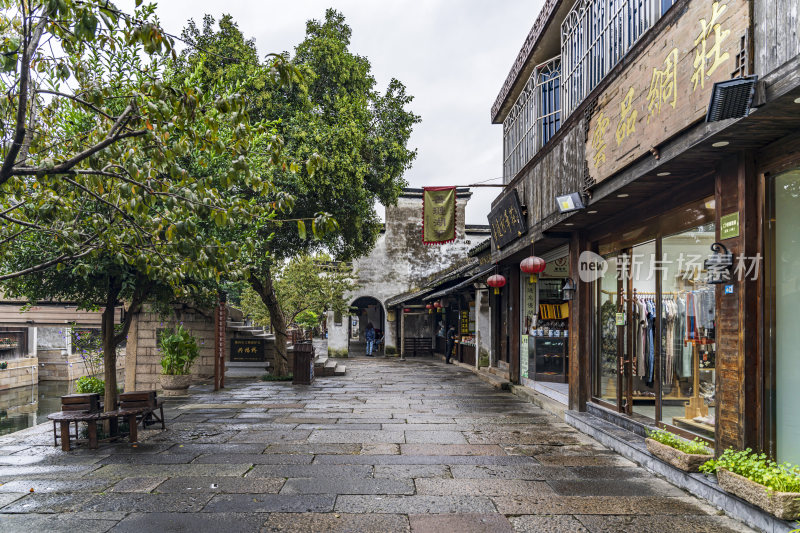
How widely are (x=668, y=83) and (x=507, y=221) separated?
23.1 ft

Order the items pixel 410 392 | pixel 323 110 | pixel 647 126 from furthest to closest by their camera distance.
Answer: pixel 323 110, pixel 410 392, pixel 647 126

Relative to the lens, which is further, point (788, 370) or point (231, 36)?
point (231, 36)

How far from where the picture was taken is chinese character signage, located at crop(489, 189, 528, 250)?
37.8 ft

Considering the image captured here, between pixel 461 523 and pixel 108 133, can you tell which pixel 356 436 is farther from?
pixel 108 133

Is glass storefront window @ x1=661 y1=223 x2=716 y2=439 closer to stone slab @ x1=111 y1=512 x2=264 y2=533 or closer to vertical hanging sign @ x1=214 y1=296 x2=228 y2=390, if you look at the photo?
stone slab @ x1=111 y1=512 x2=264 y2=533

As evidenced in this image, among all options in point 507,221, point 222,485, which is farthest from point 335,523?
point 507,221

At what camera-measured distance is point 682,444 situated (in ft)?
19.5

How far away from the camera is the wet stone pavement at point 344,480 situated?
193 inches

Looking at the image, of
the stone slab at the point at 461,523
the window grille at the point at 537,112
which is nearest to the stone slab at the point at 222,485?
the stone slab at the point at 461,523

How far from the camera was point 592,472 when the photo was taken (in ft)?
21.3

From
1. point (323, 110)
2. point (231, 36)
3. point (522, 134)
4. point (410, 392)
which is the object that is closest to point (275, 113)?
point (323, 110)

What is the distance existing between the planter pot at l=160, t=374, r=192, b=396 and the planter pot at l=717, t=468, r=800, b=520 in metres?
11.8

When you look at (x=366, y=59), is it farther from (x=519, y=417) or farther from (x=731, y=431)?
(x=731, y=431)

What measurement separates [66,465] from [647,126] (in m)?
7.61
